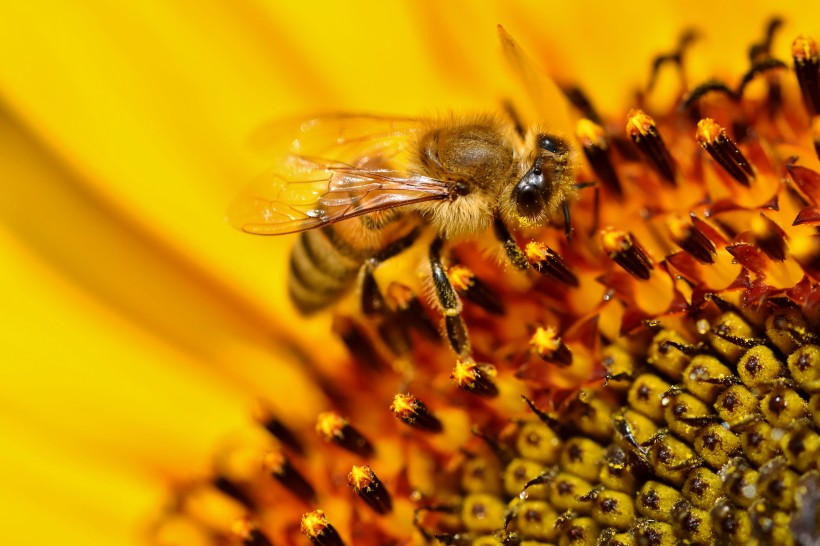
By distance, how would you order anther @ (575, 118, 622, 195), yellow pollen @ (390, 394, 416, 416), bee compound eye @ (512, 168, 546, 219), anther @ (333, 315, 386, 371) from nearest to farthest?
bee compound eye @ (512, 168, 546, 219)
yellow pollen @ (390, 394, 416, 416)
anther @ (575, 118, 622, 195)
anther @ (333, 315, 386, 371)

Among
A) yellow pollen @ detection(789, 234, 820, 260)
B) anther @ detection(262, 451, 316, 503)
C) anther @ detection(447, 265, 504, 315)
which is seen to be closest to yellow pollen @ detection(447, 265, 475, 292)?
anther @ detection(447, 265, 504, 315)

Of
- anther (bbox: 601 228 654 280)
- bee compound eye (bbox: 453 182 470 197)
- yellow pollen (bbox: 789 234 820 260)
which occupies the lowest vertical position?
yellow pollen (bbox: 789 234 820 260)

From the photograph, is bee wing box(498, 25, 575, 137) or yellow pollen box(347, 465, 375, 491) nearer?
yellow pollen box(347, 465, 375, 491)

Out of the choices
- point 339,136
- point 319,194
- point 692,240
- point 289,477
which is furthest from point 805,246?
point 289,477

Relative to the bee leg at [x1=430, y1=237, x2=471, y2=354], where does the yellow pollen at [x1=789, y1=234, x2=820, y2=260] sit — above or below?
below

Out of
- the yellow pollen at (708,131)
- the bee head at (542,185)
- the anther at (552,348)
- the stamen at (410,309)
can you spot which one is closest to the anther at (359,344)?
the stamen at (410,309)

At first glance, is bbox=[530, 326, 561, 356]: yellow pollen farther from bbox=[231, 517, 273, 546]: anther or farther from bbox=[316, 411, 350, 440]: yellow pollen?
bbox=[231, 517, 273, 546]: anther

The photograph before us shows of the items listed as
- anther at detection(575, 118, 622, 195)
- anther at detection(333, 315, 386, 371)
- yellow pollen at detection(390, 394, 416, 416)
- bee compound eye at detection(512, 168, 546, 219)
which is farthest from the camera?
anther at detection(333, 315, 386, 371)
